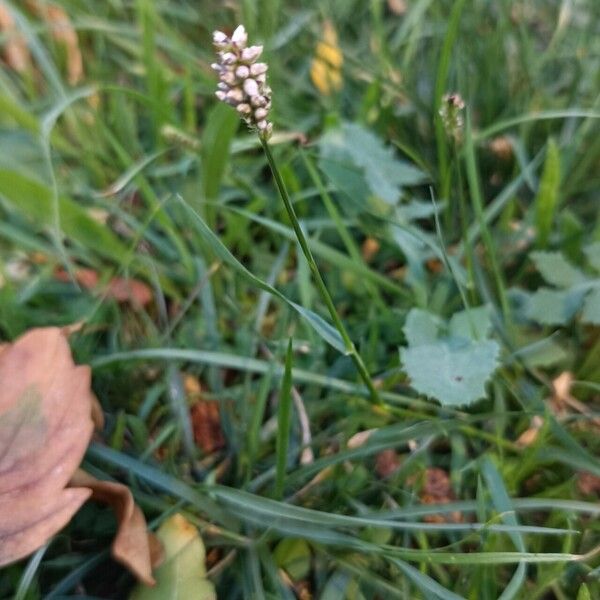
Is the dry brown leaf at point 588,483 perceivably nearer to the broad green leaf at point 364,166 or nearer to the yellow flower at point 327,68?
the broad green leaf at point 364,166

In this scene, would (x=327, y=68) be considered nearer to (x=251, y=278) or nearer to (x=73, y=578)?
(x=251, y=278)

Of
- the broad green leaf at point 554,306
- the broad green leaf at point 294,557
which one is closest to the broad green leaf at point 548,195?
the broad green leaf at point 554,306

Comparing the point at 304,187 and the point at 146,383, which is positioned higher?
the point at 304,187

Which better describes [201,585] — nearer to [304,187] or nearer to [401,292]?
[401,292]

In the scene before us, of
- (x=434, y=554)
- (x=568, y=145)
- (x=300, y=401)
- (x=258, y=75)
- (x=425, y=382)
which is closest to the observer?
(x=258, y=75)

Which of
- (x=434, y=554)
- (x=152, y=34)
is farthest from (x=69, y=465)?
(x=152, y=34)

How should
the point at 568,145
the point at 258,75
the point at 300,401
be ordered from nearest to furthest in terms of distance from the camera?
the point at 258,75 → the point at 300,401 → the point at 568,145
